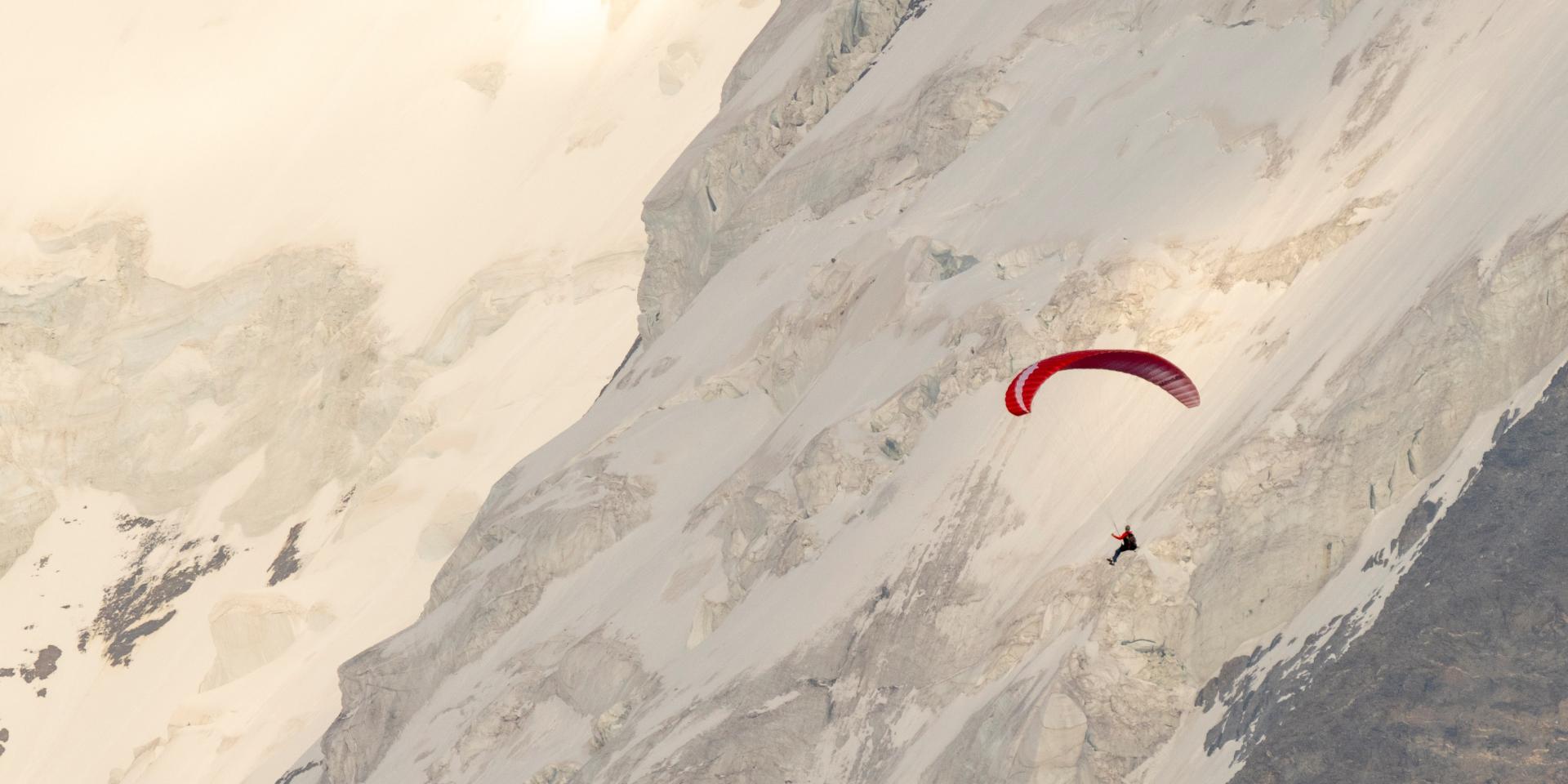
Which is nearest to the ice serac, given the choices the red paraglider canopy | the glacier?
the glacier

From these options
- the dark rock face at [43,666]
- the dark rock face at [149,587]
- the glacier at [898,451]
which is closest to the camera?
the glacier at [898,451]

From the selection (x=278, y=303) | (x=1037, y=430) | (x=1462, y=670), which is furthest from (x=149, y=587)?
(x=1462, y=670)

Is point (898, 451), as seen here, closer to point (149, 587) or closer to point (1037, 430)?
point (1037, 430)

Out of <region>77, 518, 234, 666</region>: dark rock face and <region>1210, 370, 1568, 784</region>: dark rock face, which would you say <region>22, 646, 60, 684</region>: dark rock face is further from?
<region>1210, 370, 1568, 784</region>: dark rock face

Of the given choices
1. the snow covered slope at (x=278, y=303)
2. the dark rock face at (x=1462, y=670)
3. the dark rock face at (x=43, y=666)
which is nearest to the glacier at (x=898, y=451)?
the dark rock face at (x=1462, y=670)

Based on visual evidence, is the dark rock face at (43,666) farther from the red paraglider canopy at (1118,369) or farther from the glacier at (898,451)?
the red paraglider canopy at (1118,369)
